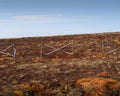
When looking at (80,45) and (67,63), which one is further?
(80,45)

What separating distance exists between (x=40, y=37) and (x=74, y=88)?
5565 cm

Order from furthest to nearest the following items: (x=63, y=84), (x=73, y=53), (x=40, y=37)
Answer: (x=40, y=37)
(x=73, y=53)
(x=63, y=84)

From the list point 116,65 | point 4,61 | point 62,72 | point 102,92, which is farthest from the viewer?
point 4,61

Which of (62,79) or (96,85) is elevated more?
(62,79)

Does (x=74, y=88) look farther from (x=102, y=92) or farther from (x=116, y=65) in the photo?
(x=116, y=65)

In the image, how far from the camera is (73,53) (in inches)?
2069

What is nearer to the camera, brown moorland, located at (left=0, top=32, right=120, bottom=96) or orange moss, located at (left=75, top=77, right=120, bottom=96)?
orange moss, located at (left=75, top=77, right=120, bottom=96)

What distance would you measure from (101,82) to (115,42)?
38.4m

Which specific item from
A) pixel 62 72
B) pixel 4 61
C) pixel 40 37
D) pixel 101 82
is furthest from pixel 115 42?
pixel 101 82

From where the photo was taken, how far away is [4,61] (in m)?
41.6

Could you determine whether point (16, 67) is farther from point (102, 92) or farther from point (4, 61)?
point (102, 92)

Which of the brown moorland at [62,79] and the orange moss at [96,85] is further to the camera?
the brown moorland at [62,79]

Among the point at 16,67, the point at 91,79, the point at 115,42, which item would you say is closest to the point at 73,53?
the point at 115,42

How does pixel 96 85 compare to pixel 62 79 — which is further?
pixel 62 79
